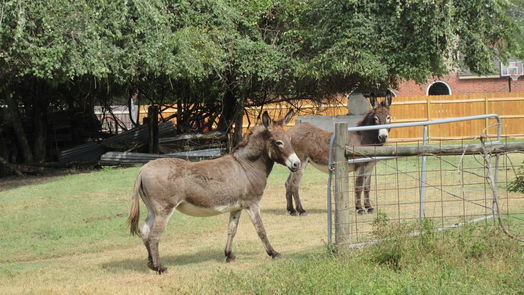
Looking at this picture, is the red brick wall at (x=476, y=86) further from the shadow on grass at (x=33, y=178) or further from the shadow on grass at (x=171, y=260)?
the shadow on grass at (x=171, y=260)

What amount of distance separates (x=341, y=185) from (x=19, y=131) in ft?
55.7

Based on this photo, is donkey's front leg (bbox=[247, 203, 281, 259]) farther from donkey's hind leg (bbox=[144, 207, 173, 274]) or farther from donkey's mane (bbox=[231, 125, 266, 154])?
donkey's hind leg (bbox=[144, 207, 173, 274])

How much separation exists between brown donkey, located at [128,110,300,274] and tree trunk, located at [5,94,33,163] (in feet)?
47.2

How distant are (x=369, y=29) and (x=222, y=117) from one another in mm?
6511

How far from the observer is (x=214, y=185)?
10023 millimetres

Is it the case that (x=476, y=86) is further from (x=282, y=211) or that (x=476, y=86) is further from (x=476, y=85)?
(x=282, y=211)

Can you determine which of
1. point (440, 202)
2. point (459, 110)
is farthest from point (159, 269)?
point (459, 110)

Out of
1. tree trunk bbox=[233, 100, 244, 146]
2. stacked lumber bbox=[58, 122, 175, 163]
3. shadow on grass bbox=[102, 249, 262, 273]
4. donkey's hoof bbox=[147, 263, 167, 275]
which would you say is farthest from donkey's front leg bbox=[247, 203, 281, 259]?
stacked lumber bbox=[58, 122, 175, 163]

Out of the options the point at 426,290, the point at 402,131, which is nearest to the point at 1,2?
the point at 426,290

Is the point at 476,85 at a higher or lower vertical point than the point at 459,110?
higher

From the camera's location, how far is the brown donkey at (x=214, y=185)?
9.70m

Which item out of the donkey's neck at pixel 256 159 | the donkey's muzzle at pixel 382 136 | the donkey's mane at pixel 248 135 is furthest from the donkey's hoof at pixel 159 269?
the donkey's muzzle at pixel 382 136

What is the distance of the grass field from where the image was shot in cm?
750

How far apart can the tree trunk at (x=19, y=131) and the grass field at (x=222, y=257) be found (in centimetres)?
616
